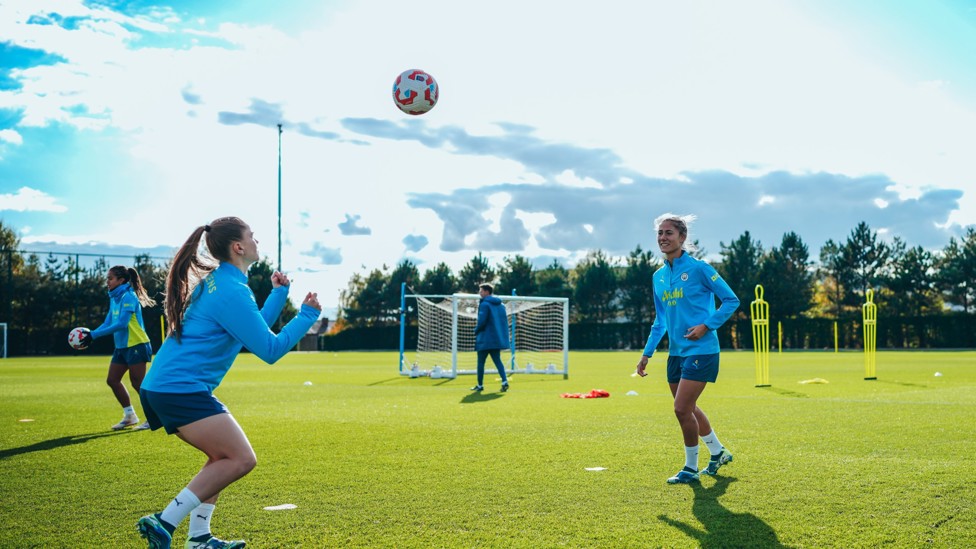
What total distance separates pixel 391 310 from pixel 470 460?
2987 inches

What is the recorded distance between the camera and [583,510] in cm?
555

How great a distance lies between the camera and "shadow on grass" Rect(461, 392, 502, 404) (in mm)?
14602

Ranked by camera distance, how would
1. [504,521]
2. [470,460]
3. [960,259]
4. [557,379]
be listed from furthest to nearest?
[960,259] < [557,379] < [470,460] < [504,521]

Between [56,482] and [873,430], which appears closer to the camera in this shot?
[56,482]

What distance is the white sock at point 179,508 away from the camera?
14.0 ft

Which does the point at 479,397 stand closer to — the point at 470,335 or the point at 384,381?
the point at 384,381

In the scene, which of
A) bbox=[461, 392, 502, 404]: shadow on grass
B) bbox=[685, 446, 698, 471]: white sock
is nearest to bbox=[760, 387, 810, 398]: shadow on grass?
bbox=[461, 392, 502, 404]: shadow on grass

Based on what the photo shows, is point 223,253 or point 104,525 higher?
point 223,253

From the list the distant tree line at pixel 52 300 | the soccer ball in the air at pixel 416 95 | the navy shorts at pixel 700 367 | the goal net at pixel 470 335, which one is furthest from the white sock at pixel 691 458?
the distant tree line at pixel 52 300

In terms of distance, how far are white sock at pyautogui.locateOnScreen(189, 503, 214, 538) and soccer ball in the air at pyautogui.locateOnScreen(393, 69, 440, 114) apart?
9363 millimetres

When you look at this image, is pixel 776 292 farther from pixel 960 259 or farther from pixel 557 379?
pixel 557 379

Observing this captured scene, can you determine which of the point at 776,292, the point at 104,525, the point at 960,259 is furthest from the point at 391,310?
the point at 104,525

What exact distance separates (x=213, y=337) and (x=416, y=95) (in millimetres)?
9256

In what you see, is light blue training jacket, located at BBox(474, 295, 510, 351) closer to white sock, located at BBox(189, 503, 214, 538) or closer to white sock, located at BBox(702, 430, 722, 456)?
white sock, located at BBox(702, 430, 722, 456)
